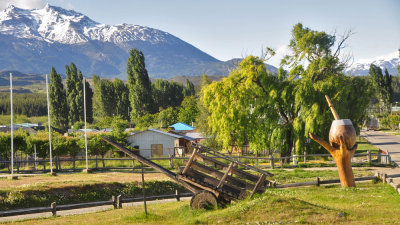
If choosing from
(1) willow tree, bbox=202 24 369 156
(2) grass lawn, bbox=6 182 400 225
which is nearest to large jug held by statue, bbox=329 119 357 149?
(2) grass lawn, bbox=6 182 400 225

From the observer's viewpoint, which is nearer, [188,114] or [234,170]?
[234,170]

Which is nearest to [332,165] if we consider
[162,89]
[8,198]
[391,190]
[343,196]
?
[391,190]

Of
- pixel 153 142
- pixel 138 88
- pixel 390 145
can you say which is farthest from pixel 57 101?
pixel 390 145

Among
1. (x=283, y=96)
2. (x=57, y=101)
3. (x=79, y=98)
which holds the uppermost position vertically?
(x=79, y=98)

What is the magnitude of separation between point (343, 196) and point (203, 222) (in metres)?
7.63

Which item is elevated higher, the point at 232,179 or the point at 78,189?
the point at 232,179

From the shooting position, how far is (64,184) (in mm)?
26078

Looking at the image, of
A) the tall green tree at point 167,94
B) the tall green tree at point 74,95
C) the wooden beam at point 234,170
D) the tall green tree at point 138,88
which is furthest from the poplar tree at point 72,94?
the wooden beam at point 234,170

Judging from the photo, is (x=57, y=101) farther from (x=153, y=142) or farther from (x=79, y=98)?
(x=153, y=142)

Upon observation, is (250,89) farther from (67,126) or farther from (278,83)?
(67,126)

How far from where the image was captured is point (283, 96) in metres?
35.7

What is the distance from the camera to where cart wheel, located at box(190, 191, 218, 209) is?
1415 cm

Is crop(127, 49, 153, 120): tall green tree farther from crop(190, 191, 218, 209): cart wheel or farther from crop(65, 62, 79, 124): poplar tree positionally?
crop(190, 191, 218, 209): cart wheel

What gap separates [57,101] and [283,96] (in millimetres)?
71057
